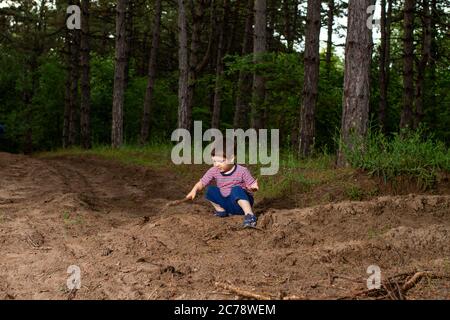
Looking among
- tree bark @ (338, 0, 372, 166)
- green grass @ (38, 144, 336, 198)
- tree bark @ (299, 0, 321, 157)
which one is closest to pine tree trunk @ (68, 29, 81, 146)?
green grass @ (38, 144, 336, 198)

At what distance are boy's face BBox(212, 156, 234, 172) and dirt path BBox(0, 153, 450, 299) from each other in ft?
2.14

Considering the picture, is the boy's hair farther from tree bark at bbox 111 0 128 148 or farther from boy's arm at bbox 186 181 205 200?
tree bark at bbox 111 0 128 148

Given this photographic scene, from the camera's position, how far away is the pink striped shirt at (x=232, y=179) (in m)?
6.46

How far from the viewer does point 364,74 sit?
8.76 meters

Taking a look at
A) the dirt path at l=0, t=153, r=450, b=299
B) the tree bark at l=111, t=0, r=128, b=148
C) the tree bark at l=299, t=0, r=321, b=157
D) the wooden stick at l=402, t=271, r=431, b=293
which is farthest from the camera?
the tree bark at l=111, t=0, r=128, b=148

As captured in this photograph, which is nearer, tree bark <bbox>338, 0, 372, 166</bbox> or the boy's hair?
the boy's hair

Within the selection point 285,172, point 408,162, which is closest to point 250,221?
point 408,162

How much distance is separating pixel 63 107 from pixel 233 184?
21.9 meters

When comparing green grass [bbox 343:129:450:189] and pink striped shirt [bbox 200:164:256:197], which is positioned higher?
green grass [bbox 343:129:450:189]

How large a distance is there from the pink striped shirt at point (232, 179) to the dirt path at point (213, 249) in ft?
1.38

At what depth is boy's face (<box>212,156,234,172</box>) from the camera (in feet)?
21.3

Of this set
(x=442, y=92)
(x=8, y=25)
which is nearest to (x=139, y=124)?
(x=8, y=25)
